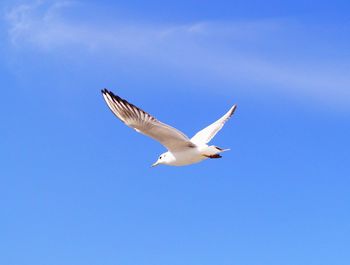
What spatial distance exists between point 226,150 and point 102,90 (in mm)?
3768

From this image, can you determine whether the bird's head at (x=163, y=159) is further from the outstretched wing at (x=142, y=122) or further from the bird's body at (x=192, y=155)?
the outstretched wing at (x=142, y=122)

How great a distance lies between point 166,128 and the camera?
19.3 metres

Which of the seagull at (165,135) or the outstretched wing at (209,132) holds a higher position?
→ the outstretched wing at (209,132)

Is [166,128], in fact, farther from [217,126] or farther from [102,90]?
[217,126]

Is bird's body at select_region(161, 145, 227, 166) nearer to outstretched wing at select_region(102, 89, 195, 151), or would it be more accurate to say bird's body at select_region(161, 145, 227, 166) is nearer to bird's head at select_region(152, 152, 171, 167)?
bird's head at select_region(152, 152, 171, 167)

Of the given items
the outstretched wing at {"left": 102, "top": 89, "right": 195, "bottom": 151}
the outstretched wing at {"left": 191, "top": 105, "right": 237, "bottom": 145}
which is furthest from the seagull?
the outstretched wing at {"left": 191, "top": 105, "right": 237, "bottom": 145}

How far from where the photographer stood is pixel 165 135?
65.1 feet

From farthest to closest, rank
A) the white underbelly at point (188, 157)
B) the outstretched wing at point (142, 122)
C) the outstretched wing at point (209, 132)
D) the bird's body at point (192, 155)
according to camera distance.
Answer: the outstretched wing at point (209, 132) < the white underbelly at point (188, 157) < the bird's body at point (192, 155) < the outstretched wing at point (142, 122)

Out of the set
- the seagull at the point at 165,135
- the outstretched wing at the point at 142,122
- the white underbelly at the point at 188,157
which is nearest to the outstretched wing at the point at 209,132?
the seagull at the point at 165,135

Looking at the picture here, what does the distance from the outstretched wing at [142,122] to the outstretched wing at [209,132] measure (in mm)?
1768

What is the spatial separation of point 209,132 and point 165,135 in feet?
11.0

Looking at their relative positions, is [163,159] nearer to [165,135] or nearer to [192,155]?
[192,155]

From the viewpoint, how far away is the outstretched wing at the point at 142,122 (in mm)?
19234

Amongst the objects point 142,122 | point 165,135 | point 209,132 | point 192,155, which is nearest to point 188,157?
point 192,155
